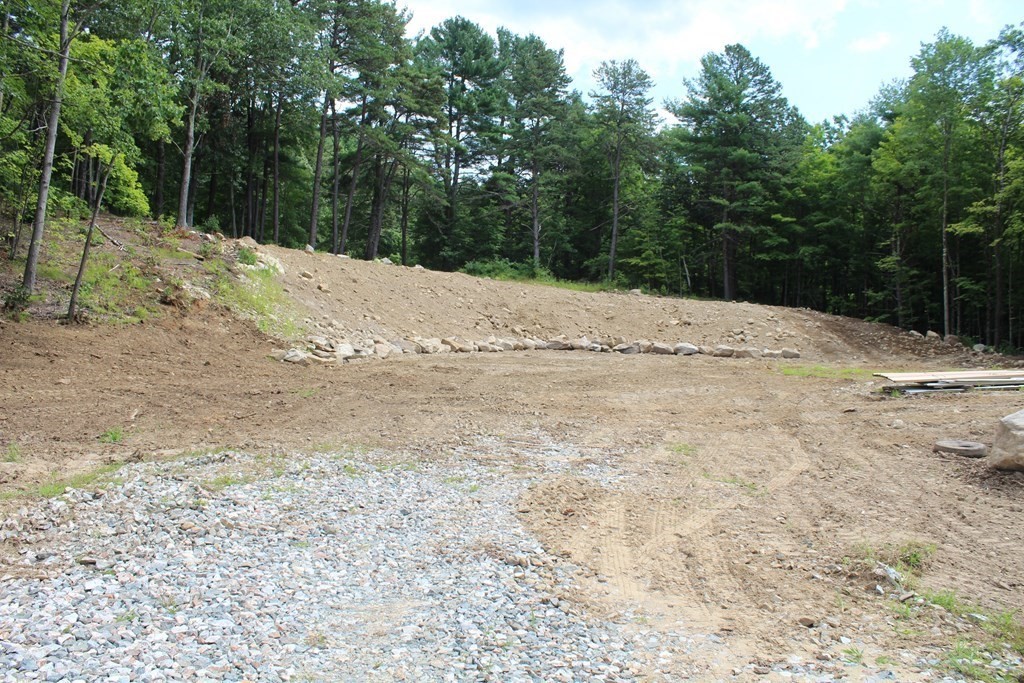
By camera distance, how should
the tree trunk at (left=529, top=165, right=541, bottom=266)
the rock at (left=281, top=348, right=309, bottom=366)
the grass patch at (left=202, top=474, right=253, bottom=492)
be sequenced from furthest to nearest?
the tree trunk at (left=529, top=165, right=541, bottom=266), the rock at (left=281, top=348, right=309, bottom=366), the grass patch at (left=202, top=474, right=253, bottom=492)

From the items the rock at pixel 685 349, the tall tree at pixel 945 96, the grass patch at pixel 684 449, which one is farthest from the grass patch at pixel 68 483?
the tall tree at pixel 945 96

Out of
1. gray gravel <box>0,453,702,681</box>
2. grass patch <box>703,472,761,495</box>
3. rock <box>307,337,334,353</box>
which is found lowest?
gray gravel <box>0,453,702,681</box>

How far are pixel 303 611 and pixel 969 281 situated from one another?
24.5m

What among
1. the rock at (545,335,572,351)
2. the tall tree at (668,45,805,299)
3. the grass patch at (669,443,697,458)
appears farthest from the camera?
the tall tree at (668,45,805,299)

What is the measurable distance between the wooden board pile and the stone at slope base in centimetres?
480

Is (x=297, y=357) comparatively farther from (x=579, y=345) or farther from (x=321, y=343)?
(x=579, y=345)

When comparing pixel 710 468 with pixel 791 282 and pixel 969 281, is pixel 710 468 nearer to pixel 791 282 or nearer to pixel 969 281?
pixel 969 281

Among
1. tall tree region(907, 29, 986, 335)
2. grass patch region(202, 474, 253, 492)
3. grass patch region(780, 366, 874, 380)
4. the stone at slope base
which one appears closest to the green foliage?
grass patch region(202, 474, 253, 492)

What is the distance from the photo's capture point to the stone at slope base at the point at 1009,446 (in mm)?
5879

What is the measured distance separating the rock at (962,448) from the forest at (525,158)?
12.9 metres

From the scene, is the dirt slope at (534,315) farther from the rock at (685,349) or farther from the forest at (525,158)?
Answer: the forest at (525,158)

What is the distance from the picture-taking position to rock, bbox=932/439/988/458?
672cm

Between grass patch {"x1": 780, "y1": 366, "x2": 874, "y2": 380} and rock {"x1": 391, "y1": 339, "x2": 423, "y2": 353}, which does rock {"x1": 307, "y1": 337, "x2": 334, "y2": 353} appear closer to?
rock {"x1": 391, "y1": 339, "x2": 423, "y2": 353}

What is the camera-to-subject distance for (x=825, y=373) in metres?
14.5
